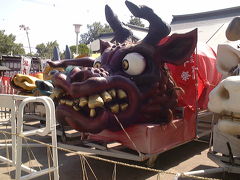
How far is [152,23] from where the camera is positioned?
171 inches

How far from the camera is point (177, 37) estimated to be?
4.36m

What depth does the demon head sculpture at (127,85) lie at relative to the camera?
385cm

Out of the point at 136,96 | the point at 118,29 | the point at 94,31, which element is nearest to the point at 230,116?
the point at 136,96

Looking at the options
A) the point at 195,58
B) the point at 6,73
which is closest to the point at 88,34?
the point at 6,73

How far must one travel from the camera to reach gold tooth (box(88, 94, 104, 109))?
3.70 metres

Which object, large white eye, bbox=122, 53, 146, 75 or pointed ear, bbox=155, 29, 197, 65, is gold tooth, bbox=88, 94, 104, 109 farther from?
pointed ear, bbox=155, 29, 197, 65

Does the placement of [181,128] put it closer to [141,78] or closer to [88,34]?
[141,78]

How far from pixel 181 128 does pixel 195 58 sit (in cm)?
127

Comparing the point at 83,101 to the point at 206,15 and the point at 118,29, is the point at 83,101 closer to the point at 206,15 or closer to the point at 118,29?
the point at 118,29

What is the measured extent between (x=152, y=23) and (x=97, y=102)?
1523 millimetres

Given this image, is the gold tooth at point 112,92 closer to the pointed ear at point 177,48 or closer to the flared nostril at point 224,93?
the pointed ear at point 177,48

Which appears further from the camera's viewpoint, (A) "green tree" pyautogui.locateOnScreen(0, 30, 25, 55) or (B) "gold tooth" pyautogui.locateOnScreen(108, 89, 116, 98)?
(A) "green tree" pyautogui.locateOnScreen(0, 30, 25, 55)

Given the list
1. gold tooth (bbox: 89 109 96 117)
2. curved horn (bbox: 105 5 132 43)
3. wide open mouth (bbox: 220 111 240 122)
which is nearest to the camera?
wide open mouth (bbox: 220 111 240 122)

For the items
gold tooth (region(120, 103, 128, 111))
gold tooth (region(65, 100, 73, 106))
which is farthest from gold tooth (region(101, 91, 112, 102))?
gold tooth (region(65, 100, 73, 106))
